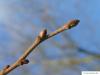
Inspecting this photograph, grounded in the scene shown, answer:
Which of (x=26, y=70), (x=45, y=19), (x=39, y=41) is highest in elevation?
(x=45, y=19)

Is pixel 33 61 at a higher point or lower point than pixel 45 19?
lower

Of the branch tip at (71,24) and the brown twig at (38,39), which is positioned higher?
the branch tip at (71,24)

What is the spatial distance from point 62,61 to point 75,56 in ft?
0.32

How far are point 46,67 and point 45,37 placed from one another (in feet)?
6.46

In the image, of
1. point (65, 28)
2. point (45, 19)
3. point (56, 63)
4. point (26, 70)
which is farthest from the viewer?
point (45, 19)

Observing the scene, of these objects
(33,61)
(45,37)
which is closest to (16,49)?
(33,61)

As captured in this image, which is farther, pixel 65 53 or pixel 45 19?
pixel 45 19

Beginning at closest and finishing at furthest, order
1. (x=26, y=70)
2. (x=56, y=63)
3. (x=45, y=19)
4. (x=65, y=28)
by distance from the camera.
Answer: (x=65, y=28) → (x=26, y=70) → (x=56, y=63) → (x=45, y=19)

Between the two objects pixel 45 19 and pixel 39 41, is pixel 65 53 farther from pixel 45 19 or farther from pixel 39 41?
pixel 39 41

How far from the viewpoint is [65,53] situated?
2.47 meters

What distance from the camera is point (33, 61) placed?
2465mm

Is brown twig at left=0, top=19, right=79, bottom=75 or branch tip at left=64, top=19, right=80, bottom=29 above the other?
branch tip at left=64, top=19, right=80, bottom=29

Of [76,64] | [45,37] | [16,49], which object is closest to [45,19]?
[16,49]

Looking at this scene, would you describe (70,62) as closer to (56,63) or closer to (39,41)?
(56,63)
